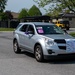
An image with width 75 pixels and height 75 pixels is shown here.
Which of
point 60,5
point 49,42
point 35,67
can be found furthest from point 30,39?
point 60,5

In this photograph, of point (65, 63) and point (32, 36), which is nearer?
point (65, 63)

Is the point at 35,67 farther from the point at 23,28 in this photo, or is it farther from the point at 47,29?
the point at 23,28

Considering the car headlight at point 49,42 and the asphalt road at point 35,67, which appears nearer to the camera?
the asphalt road at point 35,67

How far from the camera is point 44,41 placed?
11008 mm

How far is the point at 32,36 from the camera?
12055mm

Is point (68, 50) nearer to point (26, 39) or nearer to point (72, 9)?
point (26, 39)

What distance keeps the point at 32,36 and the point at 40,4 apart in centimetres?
2146

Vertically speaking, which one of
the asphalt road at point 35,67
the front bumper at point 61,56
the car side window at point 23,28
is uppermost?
the car side window at point 23,28

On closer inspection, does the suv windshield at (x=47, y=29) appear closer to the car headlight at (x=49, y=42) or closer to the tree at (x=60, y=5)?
the car headlight at (x=49, y=42)

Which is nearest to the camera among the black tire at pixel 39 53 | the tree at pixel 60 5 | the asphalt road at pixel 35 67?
the asphalt road at pixel 35 67

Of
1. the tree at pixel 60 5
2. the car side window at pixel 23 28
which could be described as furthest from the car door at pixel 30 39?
the tree at pixel 60 5

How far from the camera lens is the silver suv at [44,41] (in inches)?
425

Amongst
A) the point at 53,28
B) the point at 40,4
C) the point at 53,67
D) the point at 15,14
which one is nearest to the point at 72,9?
the point at 40,4

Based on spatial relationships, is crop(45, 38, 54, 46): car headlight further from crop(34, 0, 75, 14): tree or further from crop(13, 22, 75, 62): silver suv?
crop(34, 0, 75, 14): tree
